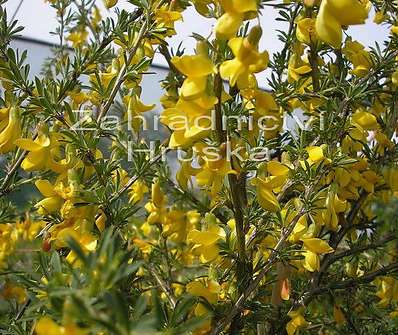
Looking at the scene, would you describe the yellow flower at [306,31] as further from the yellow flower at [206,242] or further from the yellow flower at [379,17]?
the yellow flower at [206,242]

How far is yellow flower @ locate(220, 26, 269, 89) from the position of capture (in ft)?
1.71

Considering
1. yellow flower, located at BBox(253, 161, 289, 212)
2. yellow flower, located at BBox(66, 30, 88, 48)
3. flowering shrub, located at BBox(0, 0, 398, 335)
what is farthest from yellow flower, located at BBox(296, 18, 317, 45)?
yellow flower, located at BBox(66, 30, 88, 48)

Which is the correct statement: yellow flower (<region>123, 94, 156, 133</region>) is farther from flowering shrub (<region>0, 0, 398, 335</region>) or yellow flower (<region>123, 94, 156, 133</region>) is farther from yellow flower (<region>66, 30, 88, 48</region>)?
yellow flower (<region>66, 30, 88, 48</region>)

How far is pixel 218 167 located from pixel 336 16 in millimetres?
196

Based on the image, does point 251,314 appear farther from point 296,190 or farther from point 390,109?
point 390,109

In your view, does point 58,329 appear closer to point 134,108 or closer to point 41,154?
point 41,154

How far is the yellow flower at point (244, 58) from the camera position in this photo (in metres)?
0.52

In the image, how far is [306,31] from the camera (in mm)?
856

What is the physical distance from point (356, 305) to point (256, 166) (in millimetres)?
657

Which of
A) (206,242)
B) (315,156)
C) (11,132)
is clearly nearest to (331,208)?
(315,156)

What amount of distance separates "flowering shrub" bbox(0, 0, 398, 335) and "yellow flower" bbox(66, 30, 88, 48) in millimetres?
769

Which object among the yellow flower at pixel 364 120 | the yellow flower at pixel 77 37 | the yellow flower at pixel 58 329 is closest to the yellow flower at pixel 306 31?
the yellow flower at pixel 364 120

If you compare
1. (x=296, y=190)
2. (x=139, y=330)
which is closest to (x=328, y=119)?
(x=296, y=190)

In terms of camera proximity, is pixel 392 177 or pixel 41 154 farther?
pixel 392 177
